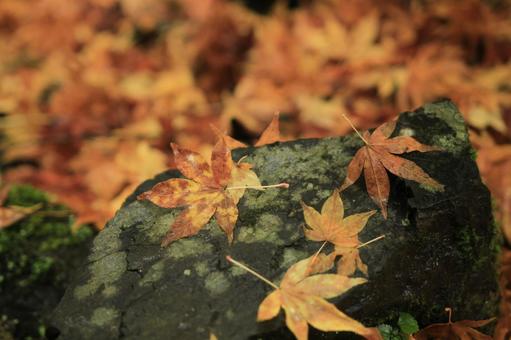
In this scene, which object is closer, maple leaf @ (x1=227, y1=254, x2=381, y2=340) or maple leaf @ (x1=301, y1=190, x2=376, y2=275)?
maple leaf @ (x1=227, y1=254, x2=381, y2=340)

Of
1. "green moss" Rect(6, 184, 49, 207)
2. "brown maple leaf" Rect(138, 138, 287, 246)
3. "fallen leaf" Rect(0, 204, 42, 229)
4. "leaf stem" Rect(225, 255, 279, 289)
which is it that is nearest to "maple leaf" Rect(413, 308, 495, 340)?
"leaf stem" Rect(225, 255, 279, 289)

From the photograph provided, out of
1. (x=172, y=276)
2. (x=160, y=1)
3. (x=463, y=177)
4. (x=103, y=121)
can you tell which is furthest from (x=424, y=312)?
(x=160, y=1)

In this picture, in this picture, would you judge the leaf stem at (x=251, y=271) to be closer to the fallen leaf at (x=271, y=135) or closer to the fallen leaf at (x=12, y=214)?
the fallen leaf at (x=271, y=135)

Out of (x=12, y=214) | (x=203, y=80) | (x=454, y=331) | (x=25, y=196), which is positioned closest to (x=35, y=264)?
(x=12, y=214)

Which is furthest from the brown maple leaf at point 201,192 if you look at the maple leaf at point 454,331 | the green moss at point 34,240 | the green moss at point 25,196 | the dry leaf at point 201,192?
the green moss at point 25,196

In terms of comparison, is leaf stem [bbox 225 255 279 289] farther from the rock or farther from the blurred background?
the blurred background

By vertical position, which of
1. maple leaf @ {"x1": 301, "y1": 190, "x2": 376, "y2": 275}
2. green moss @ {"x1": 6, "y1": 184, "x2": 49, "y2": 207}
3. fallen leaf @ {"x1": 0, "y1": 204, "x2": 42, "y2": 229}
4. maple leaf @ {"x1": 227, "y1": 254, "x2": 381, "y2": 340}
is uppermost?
maple leaf @ {"x1": 301, "y1": 190, "x2": 376, "y2": 275}

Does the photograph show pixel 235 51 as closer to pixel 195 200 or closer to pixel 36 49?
pixel 36 49
